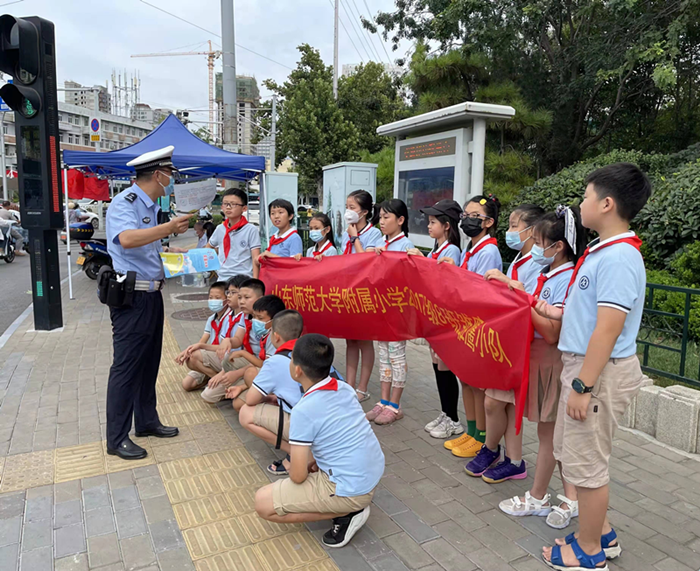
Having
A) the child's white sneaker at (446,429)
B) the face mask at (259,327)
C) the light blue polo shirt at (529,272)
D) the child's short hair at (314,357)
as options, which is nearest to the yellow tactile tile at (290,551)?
the child's short hair at (314,357)

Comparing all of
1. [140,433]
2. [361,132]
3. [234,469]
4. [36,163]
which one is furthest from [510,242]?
[361,132]

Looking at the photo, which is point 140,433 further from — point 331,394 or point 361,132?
point 361,132

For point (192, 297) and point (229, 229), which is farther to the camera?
point (192, 297)

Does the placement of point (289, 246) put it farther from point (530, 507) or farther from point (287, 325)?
point (530, 507)

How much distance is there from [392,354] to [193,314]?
5052mm

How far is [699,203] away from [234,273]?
184 inches

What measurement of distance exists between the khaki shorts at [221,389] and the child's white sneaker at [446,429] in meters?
1.56

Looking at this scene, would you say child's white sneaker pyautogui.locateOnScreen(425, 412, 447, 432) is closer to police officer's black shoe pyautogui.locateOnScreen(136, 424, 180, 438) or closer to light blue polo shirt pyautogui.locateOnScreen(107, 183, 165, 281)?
police officer's black shoe pyautogui.locateOnScreen(136, 424, 180, 438)

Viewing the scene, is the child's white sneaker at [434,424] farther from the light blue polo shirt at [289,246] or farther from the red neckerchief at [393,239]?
the light blue polo shirt at [289,246]

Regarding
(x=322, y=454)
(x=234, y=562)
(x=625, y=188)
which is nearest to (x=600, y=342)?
(x=625, y=188)

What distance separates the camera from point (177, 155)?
348 inches

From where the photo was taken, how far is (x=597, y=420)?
7.84ft

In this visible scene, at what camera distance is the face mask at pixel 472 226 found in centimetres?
365

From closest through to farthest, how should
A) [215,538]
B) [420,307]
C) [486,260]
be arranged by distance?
[215,538]
[486,260]
[420,307]
